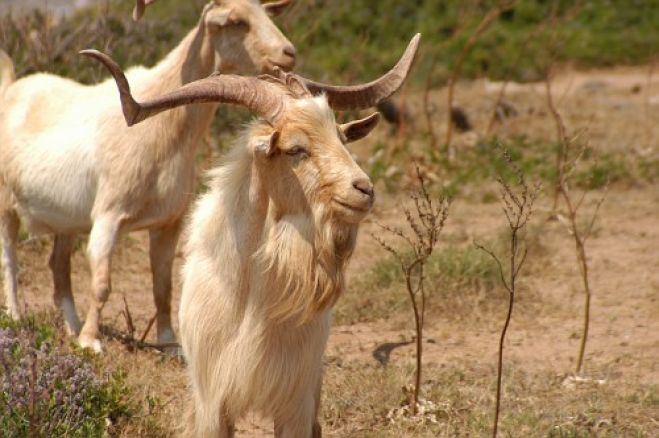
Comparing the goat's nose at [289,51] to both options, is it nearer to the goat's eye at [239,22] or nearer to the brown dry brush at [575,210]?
the goat's eye at [239,22]

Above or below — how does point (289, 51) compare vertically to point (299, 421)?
above

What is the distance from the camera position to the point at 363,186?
4590 mm

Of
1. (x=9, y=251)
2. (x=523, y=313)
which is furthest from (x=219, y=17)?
(x=523, y=313)

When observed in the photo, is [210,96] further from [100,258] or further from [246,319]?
[100,258]

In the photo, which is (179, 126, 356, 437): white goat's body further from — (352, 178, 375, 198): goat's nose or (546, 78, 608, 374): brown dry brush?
(546, 78, 608, 374): brown dry brush

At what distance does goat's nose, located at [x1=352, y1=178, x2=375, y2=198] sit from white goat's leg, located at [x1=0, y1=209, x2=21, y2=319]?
12.3 feet

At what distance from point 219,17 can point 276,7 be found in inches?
34.6

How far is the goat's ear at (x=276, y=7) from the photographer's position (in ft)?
25.3

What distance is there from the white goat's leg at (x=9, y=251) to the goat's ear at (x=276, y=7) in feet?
6.69

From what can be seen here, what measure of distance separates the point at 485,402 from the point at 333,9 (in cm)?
1347

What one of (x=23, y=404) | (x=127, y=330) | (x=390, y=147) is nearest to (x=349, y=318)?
(x=127, y=330)

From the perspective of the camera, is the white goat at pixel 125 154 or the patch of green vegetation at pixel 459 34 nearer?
the white goat at pixel 125 154

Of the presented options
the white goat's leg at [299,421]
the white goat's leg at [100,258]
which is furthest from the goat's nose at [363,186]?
the white goat's leg at [100,258]

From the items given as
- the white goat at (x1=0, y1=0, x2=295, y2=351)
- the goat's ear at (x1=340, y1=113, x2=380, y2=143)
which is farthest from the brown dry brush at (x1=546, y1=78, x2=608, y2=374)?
the white goat at (x1=0, y1=0, x2=295, y2=351)
